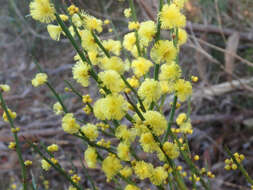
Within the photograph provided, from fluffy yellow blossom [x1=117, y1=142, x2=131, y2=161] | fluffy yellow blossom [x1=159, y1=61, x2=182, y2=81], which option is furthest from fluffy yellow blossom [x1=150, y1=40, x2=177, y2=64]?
fluffy yellow blossom [x1=117, y1=142, x2=131, y2=161]

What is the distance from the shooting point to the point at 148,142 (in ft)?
2.22

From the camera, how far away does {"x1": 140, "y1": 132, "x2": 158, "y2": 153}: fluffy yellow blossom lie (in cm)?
67

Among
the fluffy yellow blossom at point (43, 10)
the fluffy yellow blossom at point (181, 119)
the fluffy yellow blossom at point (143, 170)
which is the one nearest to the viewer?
the fluffy yellow blossom at point (43, 10)

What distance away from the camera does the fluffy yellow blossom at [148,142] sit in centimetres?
67

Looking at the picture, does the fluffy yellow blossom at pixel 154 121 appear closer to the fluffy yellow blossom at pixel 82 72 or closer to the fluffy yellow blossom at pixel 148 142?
the fluffy yellow blossom at pixel 148 142

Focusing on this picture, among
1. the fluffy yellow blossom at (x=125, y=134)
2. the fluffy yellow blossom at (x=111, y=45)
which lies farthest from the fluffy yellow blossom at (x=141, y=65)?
the fluffy yellow blossom at (x=125, y=134)

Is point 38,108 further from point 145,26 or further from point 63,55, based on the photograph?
point 145,26

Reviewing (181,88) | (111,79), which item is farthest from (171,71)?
(111,79)

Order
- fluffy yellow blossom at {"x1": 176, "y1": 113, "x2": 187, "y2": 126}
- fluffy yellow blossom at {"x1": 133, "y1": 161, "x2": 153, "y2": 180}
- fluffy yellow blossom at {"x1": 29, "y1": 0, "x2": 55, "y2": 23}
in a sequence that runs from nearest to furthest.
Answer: fluffy yellow blossom at {"x1": 29, "y1": 0, "x2": 55, "y2": 23}
fluffy yellow blossom at {"x1": 133, "y1": 161, "x2": 153, "y2": 180}
fluffy yellow blossom at {"x1": 176, "y1": 113, "x2": 187, "y2": 126}

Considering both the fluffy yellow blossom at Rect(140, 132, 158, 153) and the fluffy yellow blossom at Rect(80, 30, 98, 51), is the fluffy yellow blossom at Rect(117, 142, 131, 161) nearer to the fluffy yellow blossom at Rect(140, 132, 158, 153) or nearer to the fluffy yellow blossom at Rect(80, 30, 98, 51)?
the fluffy yellow blossom at Rect(140, 132, 158, 153)

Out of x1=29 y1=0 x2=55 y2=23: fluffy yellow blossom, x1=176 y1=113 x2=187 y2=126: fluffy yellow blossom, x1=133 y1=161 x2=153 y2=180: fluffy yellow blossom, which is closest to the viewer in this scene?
x1=29 y1=0 x2=55 y2=23: fluffy yellow blossom

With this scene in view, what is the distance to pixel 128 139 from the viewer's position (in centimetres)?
74

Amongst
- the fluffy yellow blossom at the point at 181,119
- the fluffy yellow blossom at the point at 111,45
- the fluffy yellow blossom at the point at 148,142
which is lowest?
the fluffy yellow blossom at the point at 181,119

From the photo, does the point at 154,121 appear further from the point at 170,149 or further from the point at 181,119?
the point at 181,119
